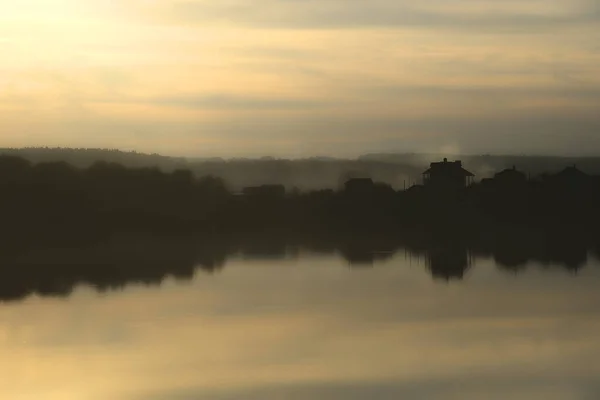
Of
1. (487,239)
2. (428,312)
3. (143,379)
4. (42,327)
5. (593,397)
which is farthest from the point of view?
(487,239)

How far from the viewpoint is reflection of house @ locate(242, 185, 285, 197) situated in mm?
48281

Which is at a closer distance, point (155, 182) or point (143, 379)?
point (143, 379)

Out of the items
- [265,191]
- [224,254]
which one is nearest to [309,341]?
[224,254]

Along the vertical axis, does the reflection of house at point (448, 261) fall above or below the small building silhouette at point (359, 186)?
below

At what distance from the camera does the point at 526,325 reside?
60.6 feet

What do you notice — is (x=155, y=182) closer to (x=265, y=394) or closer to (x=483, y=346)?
(x=483, y=346)

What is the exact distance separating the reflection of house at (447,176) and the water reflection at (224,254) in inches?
130

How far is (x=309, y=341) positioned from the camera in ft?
53.9

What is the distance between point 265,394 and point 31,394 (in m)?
2.50

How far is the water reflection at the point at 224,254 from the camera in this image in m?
27.0

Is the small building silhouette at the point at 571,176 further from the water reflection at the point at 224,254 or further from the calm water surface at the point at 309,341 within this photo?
the calm water surface at the point at 309,341


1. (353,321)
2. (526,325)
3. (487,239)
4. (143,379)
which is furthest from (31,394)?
(487,239)

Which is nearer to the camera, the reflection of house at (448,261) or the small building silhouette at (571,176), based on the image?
the reflection of house at (448,261)

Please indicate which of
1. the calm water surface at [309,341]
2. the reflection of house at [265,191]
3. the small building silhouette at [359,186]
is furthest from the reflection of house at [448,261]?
the reflection of house at [265,191]
